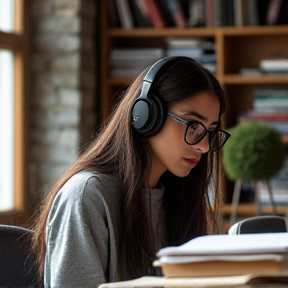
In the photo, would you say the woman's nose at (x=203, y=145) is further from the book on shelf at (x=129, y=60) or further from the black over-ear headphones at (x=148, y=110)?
the book on shelf at (x=129, y=60)

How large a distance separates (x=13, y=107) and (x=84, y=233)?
2830 millimetres

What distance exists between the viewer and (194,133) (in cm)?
156

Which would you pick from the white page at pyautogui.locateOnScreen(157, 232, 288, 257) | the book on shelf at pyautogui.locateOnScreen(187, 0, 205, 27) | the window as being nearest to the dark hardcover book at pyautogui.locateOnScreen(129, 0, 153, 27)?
the book on shelf at pyautogui.locateOnScreen(187, 0, 205, 27)

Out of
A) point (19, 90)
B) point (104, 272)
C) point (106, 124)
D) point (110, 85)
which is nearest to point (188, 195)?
point (106, 124)

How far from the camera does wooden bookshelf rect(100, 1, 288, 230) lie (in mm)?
4438

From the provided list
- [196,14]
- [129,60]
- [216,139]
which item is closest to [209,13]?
[196,14]

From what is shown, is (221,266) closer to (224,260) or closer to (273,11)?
(224,260)

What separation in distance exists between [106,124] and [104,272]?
0.41 metres

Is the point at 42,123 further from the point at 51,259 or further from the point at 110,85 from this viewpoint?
the point at 51,259

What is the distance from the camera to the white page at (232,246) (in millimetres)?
1075

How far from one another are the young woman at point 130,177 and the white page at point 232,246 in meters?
0.31

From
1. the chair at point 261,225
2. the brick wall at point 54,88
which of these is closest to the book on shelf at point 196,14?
the brick wall at point 54,88

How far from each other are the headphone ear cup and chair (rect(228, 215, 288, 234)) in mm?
338

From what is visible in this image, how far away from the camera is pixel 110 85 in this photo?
4.65 meters
